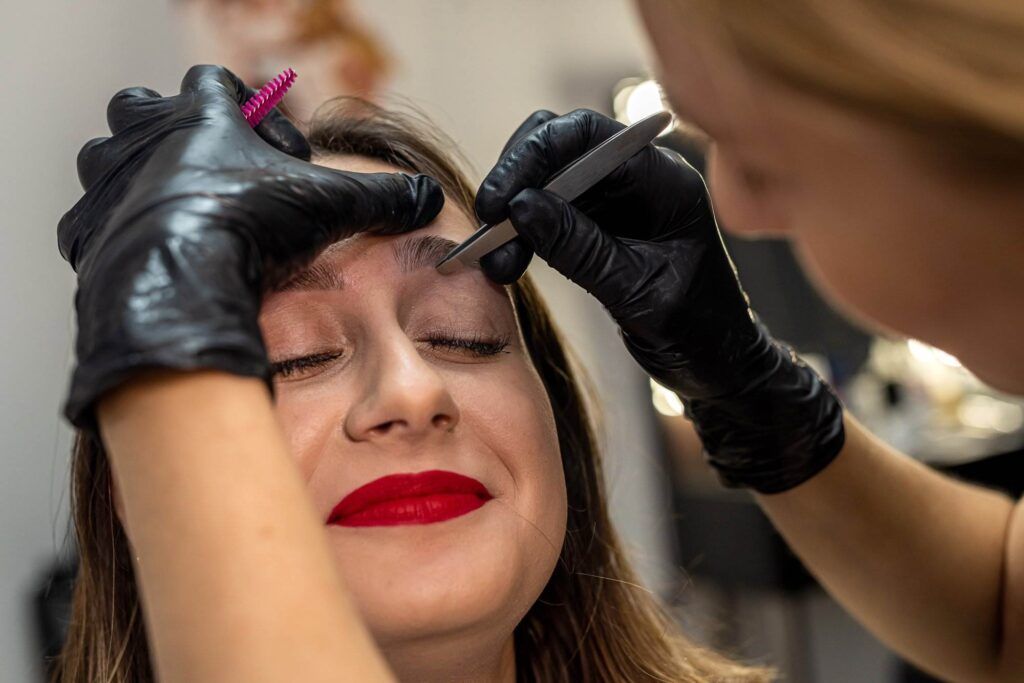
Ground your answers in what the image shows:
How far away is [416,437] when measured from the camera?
95cm

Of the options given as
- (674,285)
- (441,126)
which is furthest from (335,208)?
(441,126)

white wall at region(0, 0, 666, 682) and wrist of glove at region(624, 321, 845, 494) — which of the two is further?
white wall at region(0, 0, 666, 682)

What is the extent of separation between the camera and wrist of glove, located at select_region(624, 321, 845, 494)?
1189 millimetres

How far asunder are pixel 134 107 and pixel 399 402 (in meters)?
0.39

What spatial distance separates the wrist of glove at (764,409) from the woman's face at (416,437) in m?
0.22

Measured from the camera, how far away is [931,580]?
119cm

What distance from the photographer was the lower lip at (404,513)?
929 millimetres

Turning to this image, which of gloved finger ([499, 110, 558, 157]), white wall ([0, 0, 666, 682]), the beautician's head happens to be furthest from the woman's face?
white wall ([0, 0, 666, 682])

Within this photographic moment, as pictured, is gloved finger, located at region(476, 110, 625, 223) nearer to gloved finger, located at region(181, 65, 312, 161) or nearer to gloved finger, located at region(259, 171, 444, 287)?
gloved finger, located at region(259, 171, 444, 287)

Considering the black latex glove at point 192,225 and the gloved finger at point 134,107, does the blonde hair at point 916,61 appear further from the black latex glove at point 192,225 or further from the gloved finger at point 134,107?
the gloved finger at point 134,107

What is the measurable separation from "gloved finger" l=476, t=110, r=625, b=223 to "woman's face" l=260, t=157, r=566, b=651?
0.08 m

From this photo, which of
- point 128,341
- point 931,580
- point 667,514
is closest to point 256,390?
point 128,341

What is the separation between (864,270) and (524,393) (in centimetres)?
44

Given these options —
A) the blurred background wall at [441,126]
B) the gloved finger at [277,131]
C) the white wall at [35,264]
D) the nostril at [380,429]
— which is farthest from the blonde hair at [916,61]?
the white wall at [35,264]
